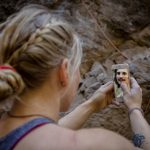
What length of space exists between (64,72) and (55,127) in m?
0.18

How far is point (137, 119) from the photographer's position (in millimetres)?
1516

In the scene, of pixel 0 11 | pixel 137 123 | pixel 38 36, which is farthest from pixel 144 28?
pixel 38 36

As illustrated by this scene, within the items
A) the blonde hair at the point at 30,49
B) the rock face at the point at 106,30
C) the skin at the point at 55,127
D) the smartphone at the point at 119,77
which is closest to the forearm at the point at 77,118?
the smartphone at the point at 119,77

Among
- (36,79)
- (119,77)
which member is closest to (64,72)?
(36,79)

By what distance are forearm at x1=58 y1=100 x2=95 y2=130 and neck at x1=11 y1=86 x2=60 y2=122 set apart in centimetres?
48

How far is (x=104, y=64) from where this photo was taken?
256 cm

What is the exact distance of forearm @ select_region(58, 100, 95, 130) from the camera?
1.61 meters

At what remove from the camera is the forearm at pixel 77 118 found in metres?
1.61

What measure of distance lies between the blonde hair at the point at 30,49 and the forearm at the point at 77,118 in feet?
1.66

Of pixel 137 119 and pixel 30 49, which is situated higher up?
pixel 30 49

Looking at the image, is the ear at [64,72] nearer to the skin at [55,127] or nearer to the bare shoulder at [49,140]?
the skin at [55,127]

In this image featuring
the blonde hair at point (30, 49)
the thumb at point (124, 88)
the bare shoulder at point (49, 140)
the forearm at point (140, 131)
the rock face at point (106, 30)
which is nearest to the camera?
the bare shoulder at point (49, 140)

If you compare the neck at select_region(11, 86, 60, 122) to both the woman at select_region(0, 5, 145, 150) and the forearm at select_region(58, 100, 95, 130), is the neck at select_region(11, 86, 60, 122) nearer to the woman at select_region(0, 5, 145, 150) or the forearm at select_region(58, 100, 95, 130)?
the woman at select_region(0, 5, 145, 150)

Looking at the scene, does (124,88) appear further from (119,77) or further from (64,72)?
(64,72)
